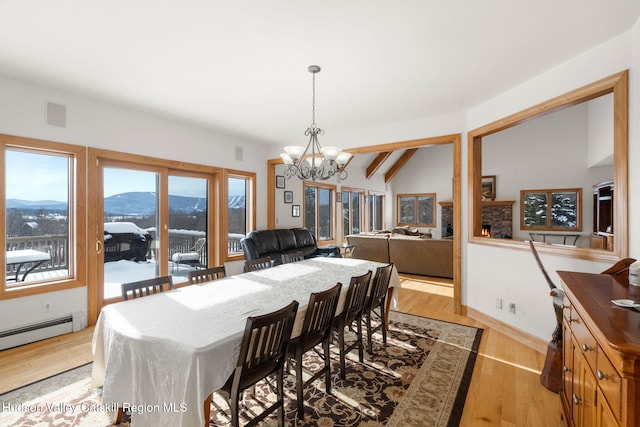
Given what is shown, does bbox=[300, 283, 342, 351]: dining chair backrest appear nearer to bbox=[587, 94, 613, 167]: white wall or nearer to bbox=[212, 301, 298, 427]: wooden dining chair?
bbox=[212, 301, 298, 427]: wooden dining chair

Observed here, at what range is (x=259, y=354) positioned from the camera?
1.62m

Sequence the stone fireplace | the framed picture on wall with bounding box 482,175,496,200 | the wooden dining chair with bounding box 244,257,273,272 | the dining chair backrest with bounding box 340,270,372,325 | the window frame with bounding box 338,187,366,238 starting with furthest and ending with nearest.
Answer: the window frame with bounding box 338,187,366,238 → the framed picture on wall with bounding box 482,175,496,200 → the stone fireplace → the wooden dining chair with bounding box 244,257,273,272 → the dining chair backrest with bounding box 340,270,372,325

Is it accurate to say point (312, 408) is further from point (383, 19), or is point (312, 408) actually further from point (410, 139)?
point (410, 139)

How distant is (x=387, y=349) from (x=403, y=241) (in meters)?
Answer: 3.71

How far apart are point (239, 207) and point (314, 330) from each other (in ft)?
13.5

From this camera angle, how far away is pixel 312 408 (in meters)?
2.11

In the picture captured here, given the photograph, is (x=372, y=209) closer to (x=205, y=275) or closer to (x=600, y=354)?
(x=205, y=275)

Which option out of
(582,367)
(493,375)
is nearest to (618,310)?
(582,367)

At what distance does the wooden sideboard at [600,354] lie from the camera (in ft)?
3.02

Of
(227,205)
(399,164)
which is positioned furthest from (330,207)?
(227,205)

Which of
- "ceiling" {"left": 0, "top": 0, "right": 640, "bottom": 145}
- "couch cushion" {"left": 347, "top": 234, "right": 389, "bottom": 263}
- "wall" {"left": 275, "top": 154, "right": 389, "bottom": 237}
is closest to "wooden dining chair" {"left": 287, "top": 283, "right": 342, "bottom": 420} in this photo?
"ceiling" {"left": 0, "top": 0, "right": 640, "bottom": 145}

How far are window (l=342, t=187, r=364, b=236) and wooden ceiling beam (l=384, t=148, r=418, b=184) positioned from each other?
5.80 ft

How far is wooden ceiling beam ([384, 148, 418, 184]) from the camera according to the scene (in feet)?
35.3

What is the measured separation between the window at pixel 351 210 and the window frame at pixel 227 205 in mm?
3904
